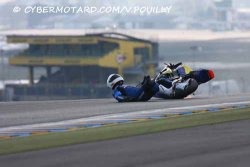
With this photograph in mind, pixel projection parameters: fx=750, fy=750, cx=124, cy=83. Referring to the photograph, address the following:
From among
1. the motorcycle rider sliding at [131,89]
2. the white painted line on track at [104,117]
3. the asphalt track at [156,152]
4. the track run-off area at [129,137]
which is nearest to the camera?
the asphalt track at [156,152]

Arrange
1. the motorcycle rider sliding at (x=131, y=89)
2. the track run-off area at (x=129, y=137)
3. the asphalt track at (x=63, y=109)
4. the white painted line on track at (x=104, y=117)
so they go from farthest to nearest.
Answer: the motorcycle rider sliding at (x=131, y=89), the asphalt track at (x=63, y=109), the white painted line on track at (x=104, y=117), the track run-off area at (x=129, y=137)

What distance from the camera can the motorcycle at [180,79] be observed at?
614 inches

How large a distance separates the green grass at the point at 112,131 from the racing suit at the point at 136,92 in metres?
2.90

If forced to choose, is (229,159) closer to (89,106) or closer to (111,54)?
(89,106)

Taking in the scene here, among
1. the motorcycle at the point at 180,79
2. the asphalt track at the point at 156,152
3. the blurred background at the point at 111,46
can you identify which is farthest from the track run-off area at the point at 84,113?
the blurred background at the point at 111,46

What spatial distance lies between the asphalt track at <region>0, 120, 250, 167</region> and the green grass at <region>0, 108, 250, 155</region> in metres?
0.43

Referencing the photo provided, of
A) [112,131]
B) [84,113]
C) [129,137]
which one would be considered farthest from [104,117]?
[129,137]

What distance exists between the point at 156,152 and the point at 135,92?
716cm

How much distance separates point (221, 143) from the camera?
30.4 ft

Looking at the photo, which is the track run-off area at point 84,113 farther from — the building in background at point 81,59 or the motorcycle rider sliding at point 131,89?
the building in background at point 81,59

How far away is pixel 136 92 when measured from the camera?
15891 millimetres

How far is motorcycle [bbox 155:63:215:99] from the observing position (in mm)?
15594

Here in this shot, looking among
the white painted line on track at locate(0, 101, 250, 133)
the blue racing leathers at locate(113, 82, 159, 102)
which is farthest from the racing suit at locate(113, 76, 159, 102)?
the white painted line on track at locate(0, 101, 250, 133)

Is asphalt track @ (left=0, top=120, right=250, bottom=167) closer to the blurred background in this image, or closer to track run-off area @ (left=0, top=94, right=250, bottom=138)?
track run-off area @ (left=0, top=94, right=250, bottom=138)
